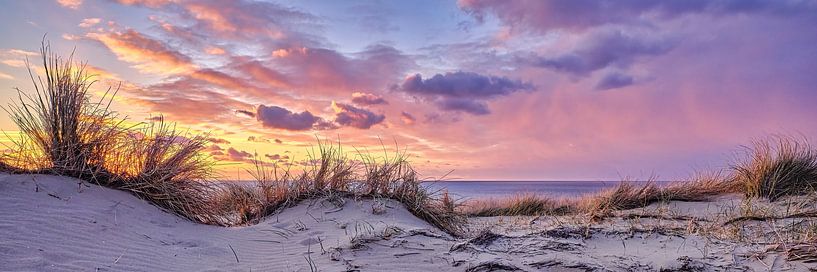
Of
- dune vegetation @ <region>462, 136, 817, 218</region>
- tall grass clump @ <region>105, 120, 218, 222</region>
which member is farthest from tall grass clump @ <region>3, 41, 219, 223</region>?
dune vegetation @ <region>462, 136, 817, 218</region>

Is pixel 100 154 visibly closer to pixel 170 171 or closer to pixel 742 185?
pixel 170 171

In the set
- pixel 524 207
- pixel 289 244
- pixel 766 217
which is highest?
pixel 766 217

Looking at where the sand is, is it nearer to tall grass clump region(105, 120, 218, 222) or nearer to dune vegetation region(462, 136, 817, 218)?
tall grass clump region(105, 120, 218, 222)

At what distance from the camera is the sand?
4.18m

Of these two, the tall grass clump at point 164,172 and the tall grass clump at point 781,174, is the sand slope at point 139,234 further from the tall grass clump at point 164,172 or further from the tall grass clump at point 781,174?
the tall grass clump at point 781,174

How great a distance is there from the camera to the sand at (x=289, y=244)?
13.7 feet

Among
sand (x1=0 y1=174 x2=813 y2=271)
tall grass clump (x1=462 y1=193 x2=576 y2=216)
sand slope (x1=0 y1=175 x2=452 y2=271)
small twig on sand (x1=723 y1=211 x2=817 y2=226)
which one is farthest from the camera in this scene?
tall grass clump (x1=462 y1=193 x2=576 y2=216)

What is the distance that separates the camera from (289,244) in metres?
5.32

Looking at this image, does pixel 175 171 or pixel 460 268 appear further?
pixel 175 171

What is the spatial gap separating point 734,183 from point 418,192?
21.0ft

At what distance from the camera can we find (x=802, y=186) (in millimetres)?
9086

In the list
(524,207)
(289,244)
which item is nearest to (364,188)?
(289,244)

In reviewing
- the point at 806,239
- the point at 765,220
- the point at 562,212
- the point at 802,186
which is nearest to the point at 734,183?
the point at 802,186

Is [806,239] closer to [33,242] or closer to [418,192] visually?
[418,192]
